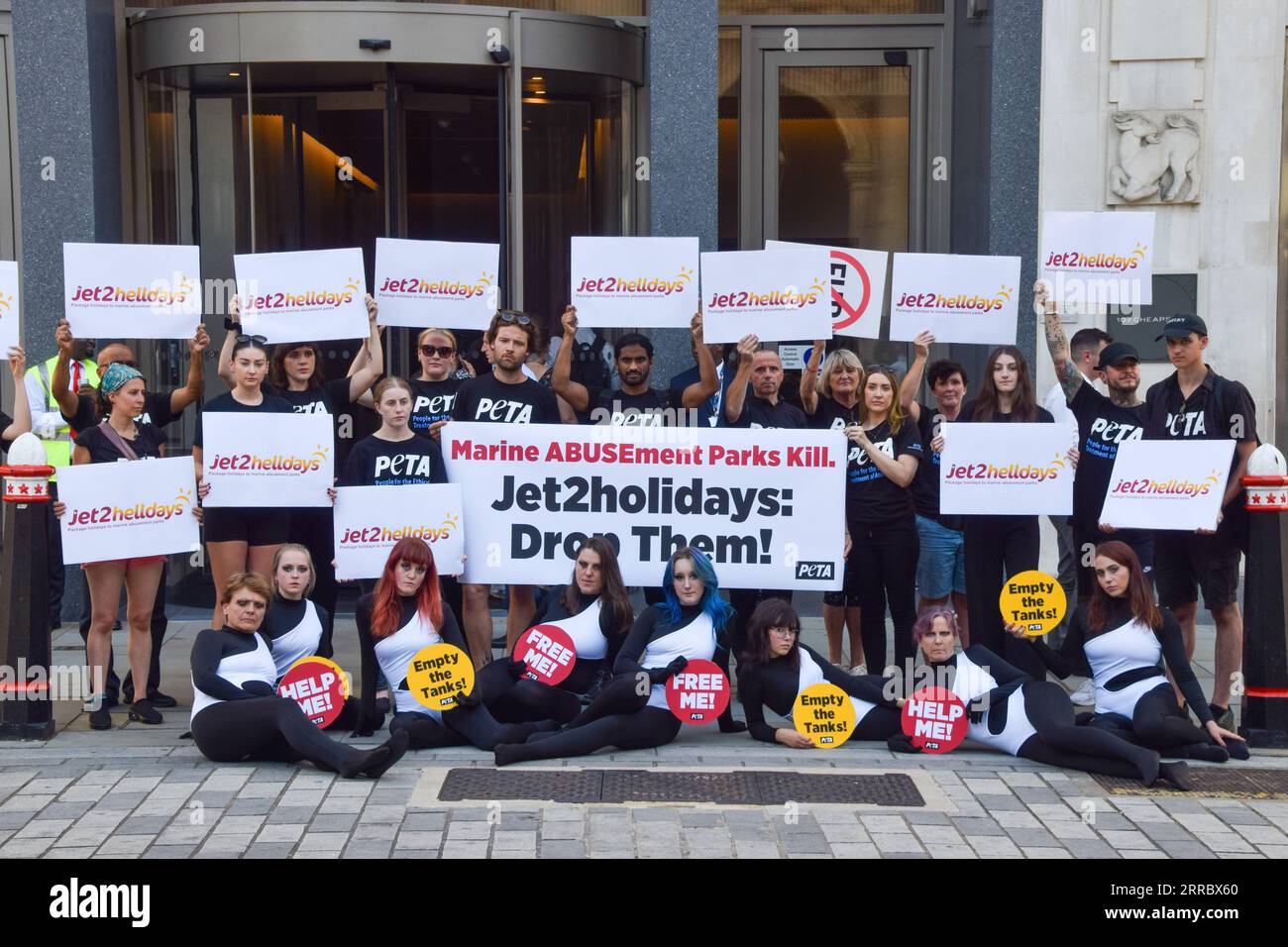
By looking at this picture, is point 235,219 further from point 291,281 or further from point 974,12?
point 974,12

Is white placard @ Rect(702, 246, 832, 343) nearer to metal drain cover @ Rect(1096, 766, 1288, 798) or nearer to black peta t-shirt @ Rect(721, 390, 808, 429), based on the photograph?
black peta t-shirt @ Rect(721, 390, 808, 429)

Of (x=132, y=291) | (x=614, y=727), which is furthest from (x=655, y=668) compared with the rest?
(x=132, y=291)

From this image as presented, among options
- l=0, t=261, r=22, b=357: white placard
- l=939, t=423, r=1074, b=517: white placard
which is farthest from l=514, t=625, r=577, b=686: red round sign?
l=0, t=261, r=22, b=357: white placard

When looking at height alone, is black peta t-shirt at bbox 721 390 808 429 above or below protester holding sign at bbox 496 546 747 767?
above

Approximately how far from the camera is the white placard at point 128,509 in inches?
289

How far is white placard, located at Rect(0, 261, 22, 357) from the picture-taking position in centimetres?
768

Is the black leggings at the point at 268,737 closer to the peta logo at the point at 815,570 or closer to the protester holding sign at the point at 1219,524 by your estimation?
the peta logo at the point at 815,570

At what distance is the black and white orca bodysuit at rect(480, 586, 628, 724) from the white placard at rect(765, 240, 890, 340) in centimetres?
230

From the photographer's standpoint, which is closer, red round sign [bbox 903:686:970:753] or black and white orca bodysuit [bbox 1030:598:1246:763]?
black and white orca bodysuit [bbox 1030:598:1246:763]

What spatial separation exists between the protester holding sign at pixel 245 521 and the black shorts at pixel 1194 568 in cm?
468

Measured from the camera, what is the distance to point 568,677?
24.3ft

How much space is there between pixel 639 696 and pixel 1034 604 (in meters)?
2.04

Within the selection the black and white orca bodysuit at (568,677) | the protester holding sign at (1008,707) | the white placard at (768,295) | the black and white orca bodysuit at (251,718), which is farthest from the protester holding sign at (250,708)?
the white placard at (768,295)
